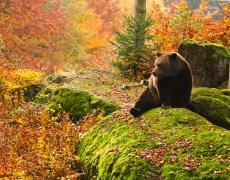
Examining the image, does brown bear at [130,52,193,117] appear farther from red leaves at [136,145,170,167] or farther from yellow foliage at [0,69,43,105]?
yellow foliage at [0,69,43,105]

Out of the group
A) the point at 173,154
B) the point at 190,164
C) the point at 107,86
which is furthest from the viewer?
the point at 107,86

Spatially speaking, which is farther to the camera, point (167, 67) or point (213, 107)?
point (213, 107)

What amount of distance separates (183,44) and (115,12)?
89.8 ft

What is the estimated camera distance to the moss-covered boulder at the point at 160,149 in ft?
13.7

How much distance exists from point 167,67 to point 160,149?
1661mm

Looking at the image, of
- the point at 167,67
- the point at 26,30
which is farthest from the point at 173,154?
the point at 26,30

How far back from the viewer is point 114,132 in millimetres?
5949

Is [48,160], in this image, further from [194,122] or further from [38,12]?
[38,12]

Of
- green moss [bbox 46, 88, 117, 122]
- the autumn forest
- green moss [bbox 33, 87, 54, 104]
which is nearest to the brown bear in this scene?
the autumn forest

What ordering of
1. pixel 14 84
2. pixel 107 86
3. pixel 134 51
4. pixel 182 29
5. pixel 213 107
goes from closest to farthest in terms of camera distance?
pixel 213 107, pixel 107 86, pixel 14 84, pixel 134 51, pixel 182 29

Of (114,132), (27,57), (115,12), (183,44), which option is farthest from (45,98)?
(115,12)

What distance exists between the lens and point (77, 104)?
1010 cm

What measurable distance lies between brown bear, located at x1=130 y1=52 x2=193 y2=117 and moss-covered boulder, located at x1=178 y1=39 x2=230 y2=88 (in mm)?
5335

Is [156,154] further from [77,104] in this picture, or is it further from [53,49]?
[53,49]
